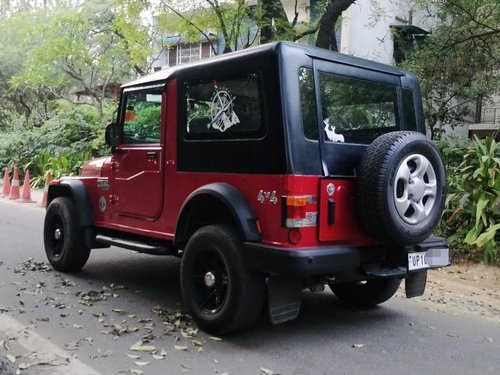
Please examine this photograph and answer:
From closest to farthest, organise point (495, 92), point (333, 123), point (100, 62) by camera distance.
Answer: point (333, 123) → point (495, 92) → point (100, 62)

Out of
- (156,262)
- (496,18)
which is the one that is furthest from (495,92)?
(156,262)

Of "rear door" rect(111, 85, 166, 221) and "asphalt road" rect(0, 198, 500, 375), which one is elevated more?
"rear door" rect(111, 85, 166, 221)

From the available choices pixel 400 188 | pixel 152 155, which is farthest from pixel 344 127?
pixel 152 155

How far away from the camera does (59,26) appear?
17.1 m

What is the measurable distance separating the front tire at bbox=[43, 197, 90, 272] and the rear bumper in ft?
9.48

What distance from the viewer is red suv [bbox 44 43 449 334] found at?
13.5 feet

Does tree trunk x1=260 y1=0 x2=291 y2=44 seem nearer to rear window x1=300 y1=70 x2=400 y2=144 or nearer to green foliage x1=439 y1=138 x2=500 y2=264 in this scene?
green foliage x1=439 y1=138 x2=500 y2=264

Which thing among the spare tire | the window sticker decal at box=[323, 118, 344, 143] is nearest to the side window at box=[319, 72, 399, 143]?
the window sticker decal at box=[323, 118, 344, 143]

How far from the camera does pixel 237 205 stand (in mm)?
4254

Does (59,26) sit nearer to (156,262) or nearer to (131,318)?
(156,262)

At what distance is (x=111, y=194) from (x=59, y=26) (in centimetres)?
1297

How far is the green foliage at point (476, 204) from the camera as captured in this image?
7.37 meters

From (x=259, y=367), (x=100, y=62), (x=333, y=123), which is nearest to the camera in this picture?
(x=259, y=367)

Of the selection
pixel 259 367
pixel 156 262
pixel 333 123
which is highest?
pixel 333 123
